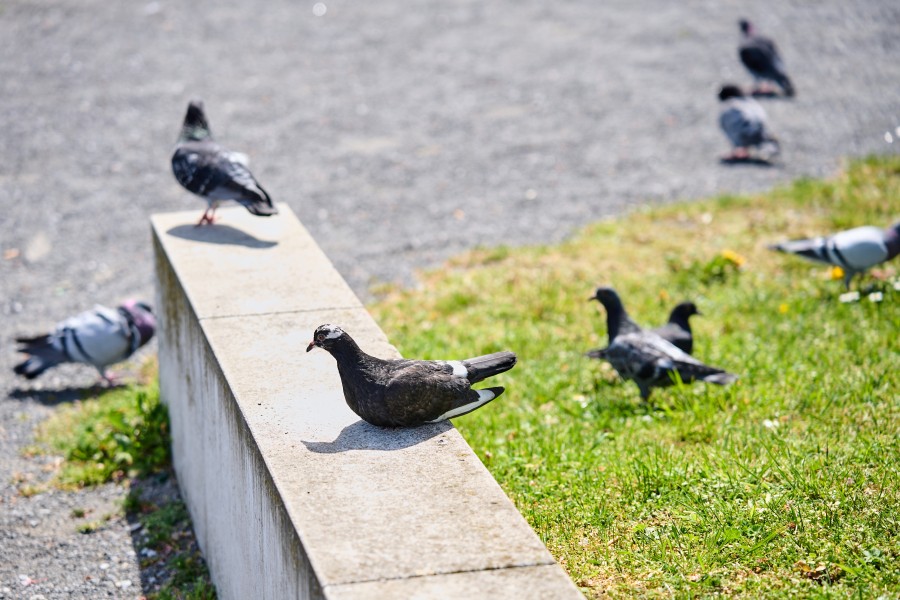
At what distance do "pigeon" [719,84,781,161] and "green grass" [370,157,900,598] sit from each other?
1668 millimetres

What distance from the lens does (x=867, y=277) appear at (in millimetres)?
8141

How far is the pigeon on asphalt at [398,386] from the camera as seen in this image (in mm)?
4145

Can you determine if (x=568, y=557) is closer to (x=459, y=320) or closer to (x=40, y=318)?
(x=459, y=320)

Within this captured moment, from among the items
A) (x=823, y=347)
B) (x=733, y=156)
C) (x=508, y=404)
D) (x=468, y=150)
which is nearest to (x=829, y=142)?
(x=733, y=156)


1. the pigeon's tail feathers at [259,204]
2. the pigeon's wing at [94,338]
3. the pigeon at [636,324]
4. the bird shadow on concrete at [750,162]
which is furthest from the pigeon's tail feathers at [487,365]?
the bird shadow on concrete at [750,162]

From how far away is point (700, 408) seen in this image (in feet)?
19.4

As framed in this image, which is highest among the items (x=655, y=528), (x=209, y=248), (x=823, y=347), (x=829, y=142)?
(x=209, y=248)

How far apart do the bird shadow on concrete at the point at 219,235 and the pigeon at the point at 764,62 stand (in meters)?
9.28

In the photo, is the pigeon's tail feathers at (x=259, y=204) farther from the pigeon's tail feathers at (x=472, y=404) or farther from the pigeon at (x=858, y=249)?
the pigeon at (x=858, y=249)

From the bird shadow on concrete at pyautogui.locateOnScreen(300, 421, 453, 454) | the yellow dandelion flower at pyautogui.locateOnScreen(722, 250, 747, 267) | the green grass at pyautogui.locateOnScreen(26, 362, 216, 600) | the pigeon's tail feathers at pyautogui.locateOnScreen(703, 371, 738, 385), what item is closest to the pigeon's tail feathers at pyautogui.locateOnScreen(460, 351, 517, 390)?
the bird shadow on concrete at pyautogui.locateOnScreen(300, 421, 453, 454)

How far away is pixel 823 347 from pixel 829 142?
21.2 feet

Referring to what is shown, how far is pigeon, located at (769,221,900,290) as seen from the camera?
759 cm

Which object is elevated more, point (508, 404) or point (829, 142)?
point (508, 404)

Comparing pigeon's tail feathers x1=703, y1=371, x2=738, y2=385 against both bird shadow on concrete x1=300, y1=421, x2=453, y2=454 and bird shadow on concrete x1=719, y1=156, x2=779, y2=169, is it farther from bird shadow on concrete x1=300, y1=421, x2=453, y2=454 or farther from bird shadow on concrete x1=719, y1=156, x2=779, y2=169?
bird shadow on concrete x1=719, y1=156, x2=779, y2=169
